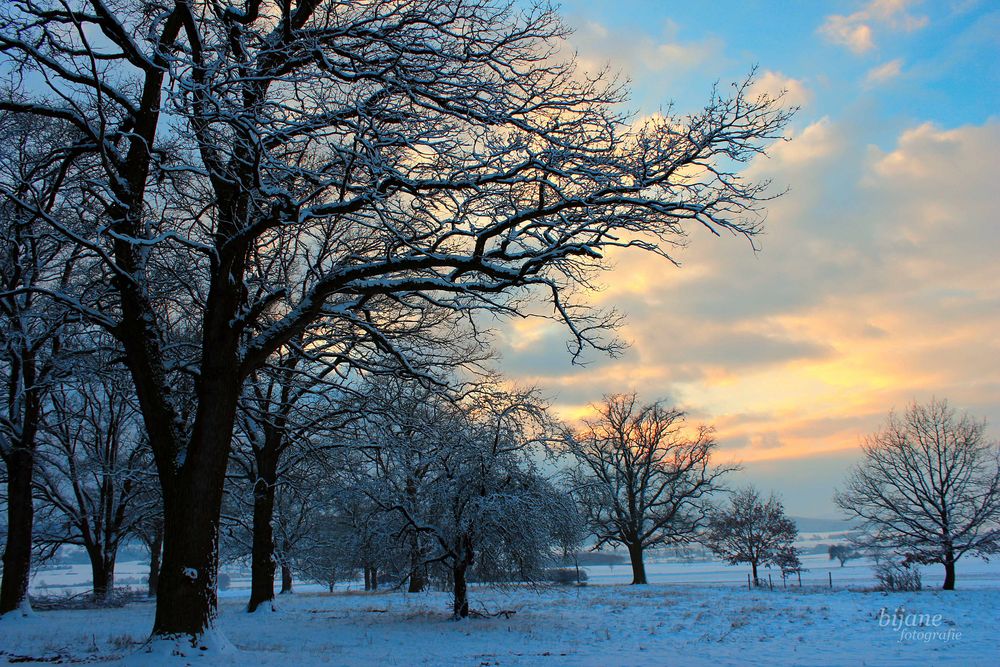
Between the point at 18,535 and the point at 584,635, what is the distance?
13.9 meters

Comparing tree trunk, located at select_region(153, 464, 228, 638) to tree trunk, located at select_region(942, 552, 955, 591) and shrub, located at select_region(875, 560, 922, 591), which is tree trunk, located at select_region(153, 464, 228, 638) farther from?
tree trunk, located at select_region(942, 552, 955, 591)

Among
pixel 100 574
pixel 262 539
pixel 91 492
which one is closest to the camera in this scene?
pixel 262 539

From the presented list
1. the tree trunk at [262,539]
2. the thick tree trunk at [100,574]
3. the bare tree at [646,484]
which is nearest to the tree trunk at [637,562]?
the bare tree at [646,484]

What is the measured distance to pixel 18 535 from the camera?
618 inches

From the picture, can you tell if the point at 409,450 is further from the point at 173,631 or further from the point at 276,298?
the point at 173,631

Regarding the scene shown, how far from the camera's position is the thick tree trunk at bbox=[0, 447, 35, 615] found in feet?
51.3

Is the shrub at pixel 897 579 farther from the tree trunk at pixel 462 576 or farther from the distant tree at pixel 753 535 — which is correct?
the tree trunk at pixel 462 576

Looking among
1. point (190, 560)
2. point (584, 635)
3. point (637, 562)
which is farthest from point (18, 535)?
point (637, 562)

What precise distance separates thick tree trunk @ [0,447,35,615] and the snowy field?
0.82 m

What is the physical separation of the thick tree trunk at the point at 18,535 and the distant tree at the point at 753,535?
3449cm

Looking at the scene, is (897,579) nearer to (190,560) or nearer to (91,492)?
(190,560)

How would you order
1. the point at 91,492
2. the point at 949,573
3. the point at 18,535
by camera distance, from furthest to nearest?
the point at 949,573
the point at 91,492
the point at 18,535

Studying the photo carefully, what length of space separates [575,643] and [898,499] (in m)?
25.4

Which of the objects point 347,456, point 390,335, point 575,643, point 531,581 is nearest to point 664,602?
point 531,581
